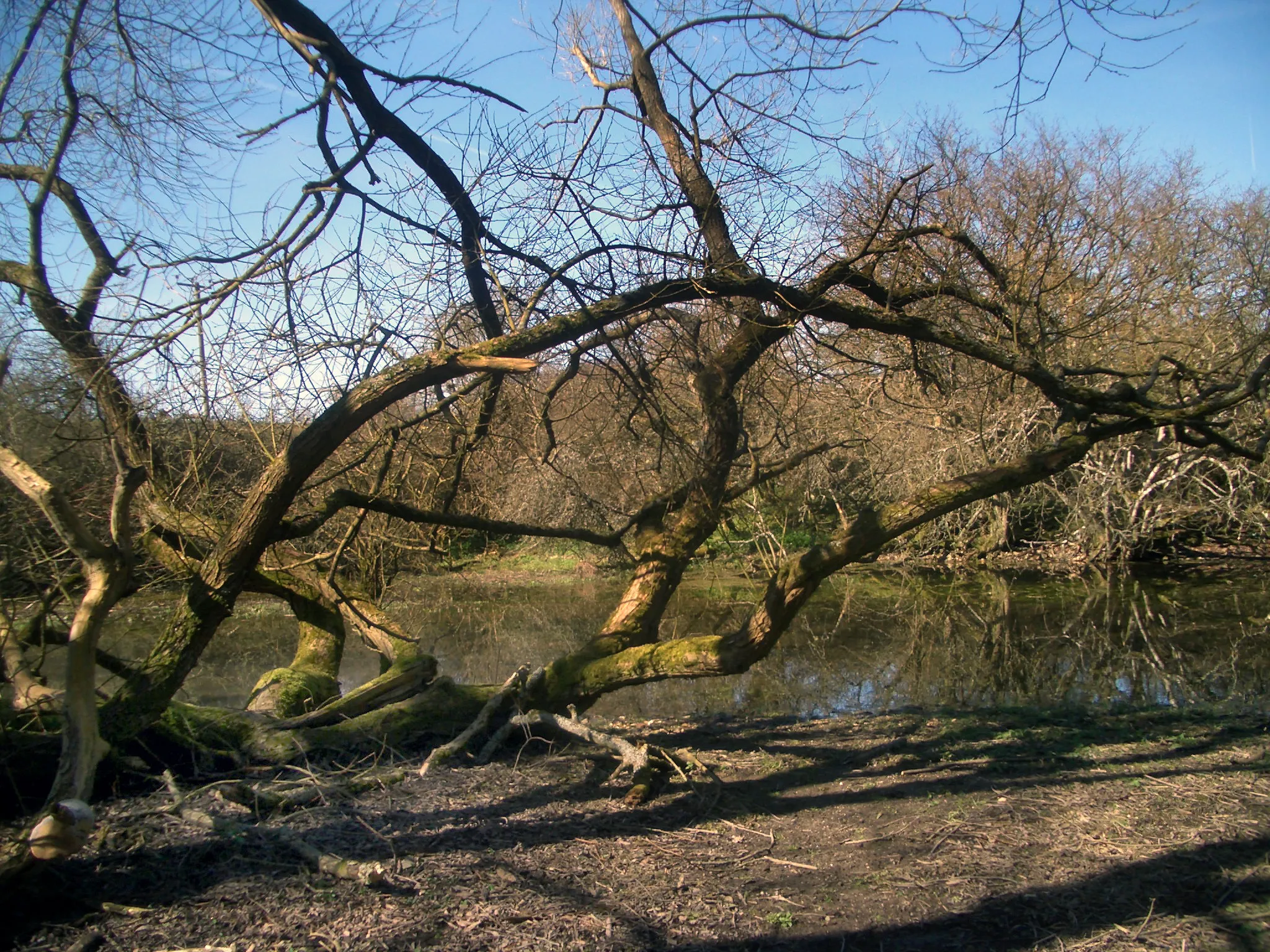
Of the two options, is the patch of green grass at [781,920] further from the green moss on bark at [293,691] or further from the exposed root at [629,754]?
the green moss on bark at [293,691]

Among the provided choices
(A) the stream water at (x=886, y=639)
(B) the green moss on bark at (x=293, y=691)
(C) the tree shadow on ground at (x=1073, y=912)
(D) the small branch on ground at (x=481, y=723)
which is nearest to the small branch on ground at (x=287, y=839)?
(D) the small branch on ground at (x=481, y=723)

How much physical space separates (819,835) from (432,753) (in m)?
2.01

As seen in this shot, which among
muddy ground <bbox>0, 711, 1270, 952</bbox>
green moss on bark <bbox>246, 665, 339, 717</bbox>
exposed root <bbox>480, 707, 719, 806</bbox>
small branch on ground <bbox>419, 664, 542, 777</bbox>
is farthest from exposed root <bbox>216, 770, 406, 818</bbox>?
green moss on bark <bbox>246, 665, 339, 717</bbox>

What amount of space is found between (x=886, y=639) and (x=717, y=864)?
7696 mm

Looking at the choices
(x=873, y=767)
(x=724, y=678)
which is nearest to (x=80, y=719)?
(x=873, y=767)

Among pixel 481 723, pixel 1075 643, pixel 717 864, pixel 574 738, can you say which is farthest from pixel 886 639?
pixel 717 864

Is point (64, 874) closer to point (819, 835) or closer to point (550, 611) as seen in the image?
point (819, 835)

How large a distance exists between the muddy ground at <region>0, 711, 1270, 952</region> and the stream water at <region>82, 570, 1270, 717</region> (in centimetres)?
246

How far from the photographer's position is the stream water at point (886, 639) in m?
7.99

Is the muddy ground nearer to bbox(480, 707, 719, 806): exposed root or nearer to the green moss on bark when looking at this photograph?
bbox(480, 707, 719, 806): exposed root

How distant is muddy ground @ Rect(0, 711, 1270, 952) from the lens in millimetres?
2938

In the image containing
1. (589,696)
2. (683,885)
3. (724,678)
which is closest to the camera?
(683,885)

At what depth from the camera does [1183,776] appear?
451cm

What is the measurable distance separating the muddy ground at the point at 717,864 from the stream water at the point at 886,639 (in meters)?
2.46
